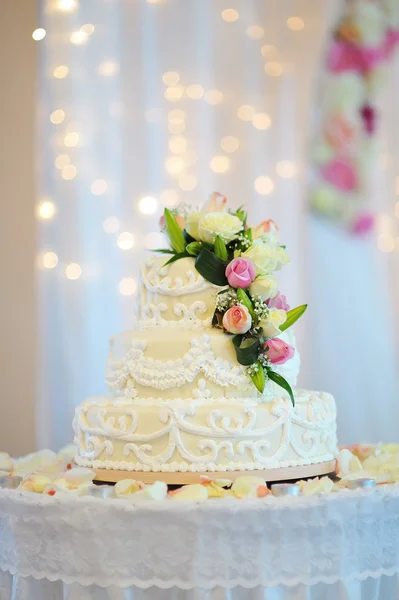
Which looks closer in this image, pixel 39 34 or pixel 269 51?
pixel 39 34

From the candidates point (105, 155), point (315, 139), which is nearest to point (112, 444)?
point (105, 155)

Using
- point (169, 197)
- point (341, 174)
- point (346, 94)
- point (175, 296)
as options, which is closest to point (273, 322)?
point (175, 296)

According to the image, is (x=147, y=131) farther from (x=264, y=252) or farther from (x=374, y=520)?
(x=374, y=520)

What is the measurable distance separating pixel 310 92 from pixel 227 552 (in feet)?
9.96

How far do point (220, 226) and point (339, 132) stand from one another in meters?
2.03

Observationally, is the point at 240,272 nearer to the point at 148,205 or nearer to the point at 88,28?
the point at 148,205

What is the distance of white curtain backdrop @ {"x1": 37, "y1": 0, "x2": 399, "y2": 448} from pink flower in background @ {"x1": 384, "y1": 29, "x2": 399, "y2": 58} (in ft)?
1.07

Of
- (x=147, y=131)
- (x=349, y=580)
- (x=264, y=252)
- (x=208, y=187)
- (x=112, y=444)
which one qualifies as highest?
(x=147, y=131)

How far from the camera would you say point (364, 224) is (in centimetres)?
421

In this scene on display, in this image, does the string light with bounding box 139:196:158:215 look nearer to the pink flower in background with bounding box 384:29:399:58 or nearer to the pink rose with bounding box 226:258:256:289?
the pink flower in background with bounding box 384:29:399:58

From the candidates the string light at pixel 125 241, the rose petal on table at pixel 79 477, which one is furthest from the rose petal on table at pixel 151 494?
the string light at pixel 125 241

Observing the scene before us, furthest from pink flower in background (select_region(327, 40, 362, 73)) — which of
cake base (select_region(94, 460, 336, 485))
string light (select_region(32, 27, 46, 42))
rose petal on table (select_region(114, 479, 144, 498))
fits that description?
rose petal on table (select_region(114, 479, 144, 498))

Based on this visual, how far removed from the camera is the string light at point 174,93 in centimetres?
429

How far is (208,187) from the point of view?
430 cm
